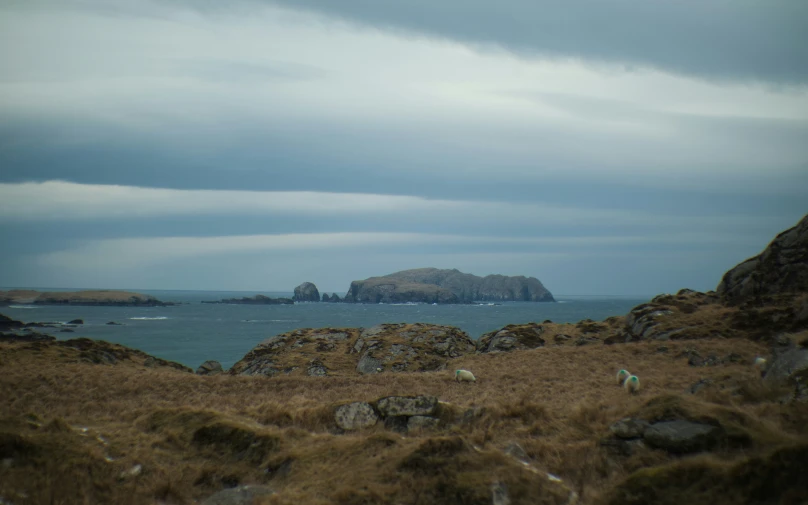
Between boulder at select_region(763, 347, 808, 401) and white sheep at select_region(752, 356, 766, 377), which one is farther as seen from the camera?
white sheep at select_region(752, 356, 766, 377)

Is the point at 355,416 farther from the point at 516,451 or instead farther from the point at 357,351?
the point at 357,351

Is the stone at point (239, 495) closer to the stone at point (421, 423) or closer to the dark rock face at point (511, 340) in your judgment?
the stone at point (421, 423)

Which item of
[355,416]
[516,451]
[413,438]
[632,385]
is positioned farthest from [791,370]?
[355,416]

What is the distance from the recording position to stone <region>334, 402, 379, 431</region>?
15281 mm

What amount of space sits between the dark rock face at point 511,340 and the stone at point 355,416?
3157 centimetres

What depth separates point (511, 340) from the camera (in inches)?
1873

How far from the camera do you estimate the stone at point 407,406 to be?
51.1 feet

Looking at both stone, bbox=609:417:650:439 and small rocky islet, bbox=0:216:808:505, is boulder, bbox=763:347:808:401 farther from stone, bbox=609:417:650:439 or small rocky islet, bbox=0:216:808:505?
stone, bbox=609:417:650:439

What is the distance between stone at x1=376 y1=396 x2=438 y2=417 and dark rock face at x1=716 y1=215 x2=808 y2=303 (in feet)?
146

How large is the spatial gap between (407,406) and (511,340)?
110 feet

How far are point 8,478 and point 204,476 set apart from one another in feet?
12.3

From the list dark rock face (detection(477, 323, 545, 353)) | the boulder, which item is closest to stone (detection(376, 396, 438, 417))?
the boulder

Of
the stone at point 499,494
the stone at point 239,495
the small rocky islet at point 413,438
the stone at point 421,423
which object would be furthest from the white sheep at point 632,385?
the stone at point 239,495

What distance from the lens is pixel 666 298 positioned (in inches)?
2218
